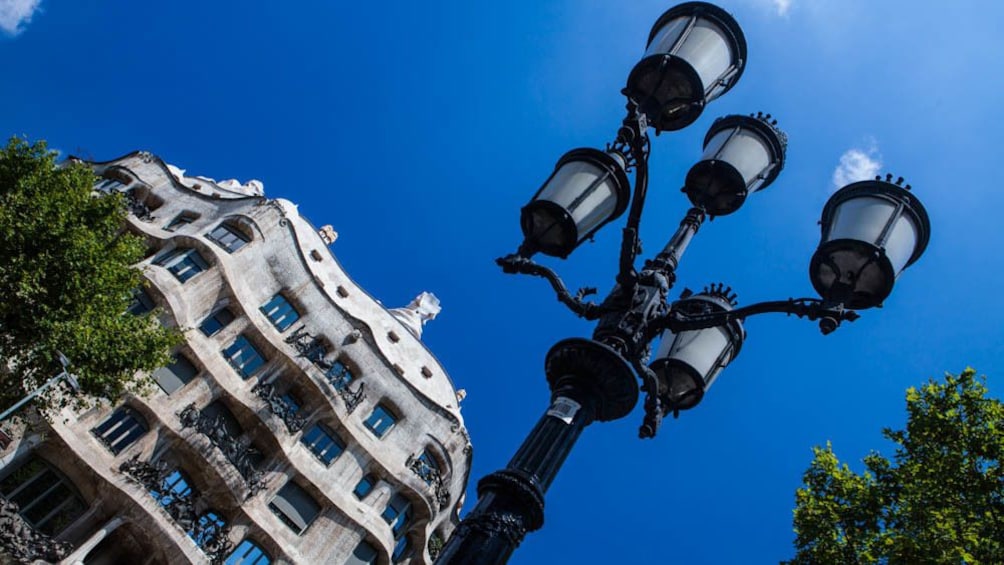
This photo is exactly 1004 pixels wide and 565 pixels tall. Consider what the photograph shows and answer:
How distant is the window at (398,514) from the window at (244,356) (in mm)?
6683

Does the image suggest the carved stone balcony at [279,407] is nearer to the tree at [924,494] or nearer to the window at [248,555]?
the window at [248,555]

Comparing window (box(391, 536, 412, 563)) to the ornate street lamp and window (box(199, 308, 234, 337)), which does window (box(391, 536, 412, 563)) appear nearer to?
window (box(199, 308, 234, 337))

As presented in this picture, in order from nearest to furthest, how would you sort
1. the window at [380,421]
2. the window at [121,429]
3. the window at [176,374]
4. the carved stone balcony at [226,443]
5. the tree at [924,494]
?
1. the tree at [924,494]
2. the window at [121,429]
3. the carved stone balcony at [226,443]
4. the window at [176,374]
5. the window at [380,421]

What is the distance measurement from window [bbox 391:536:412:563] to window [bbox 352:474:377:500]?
2276 mm

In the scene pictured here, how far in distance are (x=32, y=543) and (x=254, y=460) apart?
6.72m

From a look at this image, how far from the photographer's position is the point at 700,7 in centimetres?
681

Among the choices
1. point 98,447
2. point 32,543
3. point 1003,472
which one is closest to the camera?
point 1003,472

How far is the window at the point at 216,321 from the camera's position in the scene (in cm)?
2329

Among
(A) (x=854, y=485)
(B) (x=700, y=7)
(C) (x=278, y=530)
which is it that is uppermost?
(A) (x=854, y=485)

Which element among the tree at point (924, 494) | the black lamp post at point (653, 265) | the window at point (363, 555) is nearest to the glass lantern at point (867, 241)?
the black lamp post at point (653, 265)

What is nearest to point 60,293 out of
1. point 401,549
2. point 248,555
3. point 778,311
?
point 248,555

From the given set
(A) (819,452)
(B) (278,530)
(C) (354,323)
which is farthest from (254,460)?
(A) (819,452)

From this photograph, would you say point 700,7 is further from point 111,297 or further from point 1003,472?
point 111,297

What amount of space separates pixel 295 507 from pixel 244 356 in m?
5.41
